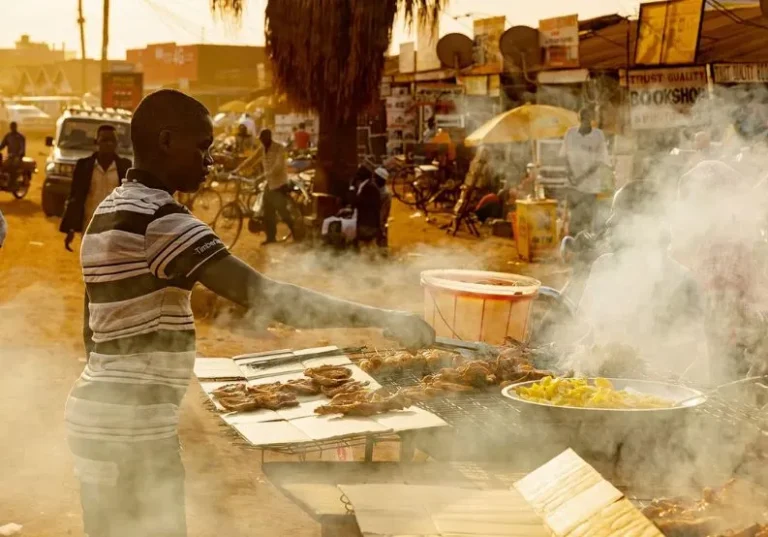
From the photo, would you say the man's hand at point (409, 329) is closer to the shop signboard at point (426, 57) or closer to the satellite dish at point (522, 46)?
the satellite dish at point (522, 46)

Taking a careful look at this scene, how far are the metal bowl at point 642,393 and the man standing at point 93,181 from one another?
26.6 ft

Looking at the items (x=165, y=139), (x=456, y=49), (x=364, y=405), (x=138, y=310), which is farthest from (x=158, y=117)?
(x=456, y=49)

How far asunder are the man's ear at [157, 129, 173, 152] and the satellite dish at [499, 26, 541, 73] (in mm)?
18028

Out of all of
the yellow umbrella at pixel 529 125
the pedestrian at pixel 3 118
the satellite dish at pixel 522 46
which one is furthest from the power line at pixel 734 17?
the pedestrian at pixel 3 118

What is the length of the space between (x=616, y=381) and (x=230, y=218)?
1394 cm

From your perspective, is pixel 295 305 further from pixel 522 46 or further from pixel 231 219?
pixel 522 46

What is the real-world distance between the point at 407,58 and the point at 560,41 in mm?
9411

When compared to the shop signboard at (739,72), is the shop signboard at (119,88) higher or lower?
lower

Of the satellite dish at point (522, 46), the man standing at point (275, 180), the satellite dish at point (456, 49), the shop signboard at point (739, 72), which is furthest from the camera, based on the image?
the satellite dish at point (456, 49)

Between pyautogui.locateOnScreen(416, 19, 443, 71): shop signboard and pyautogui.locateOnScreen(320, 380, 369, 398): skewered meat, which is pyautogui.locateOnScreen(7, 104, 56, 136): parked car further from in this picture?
pyautogui.locateOnScreen(320, 380, 369, 398): skewered meat

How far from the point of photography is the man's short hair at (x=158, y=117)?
2.82 m

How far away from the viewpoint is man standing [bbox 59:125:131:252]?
11.5 metres

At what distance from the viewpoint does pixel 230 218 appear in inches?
709

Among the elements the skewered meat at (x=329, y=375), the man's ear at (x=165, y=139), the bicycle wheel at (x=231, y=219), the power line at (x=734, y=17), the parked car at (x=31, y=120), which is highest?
the power line at (x=734, y=17)
